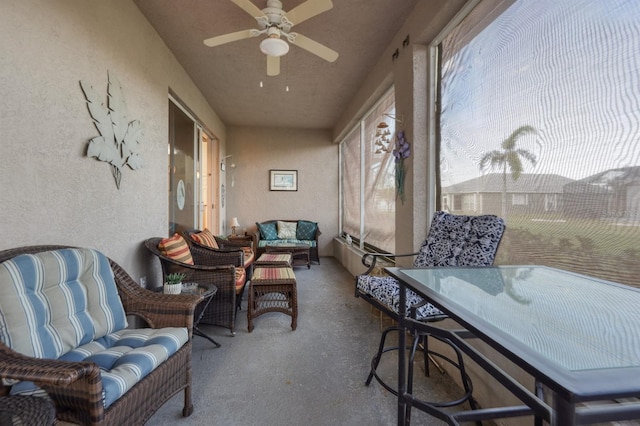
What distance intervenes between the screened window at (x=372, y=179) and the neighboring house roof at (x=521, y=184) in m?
1.23

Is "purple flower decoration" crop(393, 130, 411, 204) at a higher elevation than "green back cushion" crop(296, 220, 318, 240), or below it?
higher

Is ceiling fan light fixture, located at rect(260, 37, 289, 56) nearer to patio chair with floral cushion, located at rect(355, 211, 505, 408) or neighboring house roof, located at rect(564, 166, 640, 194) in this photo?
patio chair with floral cushion, located at rect(355, 211, 505, 408)

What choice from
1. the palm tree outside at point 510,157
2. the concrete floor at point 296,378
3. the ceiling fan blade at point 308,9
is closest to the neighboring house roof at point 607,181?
the palm tree outside at point 510,157

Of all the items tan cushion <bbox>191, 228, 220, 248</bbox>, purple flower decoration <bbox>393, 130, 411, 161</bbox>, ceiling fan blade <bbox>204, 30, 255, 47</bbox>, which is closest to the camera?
ceiling fan blade <bbox>204, 30, 255, 47</bbox>

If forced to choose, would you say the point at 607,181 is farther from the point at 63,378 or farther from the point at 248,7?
the point at 248,7

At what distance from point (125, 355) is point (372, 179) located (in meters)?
3.44

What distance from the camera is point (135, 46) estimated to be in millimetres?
2445

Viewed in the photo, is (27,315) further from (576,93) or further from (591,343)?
(576,93)

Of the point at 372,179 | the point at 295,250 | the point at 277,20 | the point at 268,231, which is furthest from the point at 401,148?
the point at 268,231

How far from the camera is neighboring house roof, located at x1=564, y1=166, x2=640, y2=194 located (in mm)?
1084

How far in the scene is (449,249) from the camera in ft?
6.13

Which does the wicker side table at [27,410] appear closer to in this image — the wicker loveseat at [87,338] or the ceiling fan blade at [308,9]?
the wicker loveseat at [87,338]

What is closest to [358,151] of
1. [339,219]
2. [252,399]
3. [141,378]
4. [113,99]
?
[339,219]

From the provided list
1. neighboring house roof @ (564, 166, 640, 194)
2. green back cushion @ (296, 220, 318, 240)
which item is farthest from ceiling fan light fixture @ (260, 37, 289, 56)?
green back cushion @ (296, 220, 318, 240)
